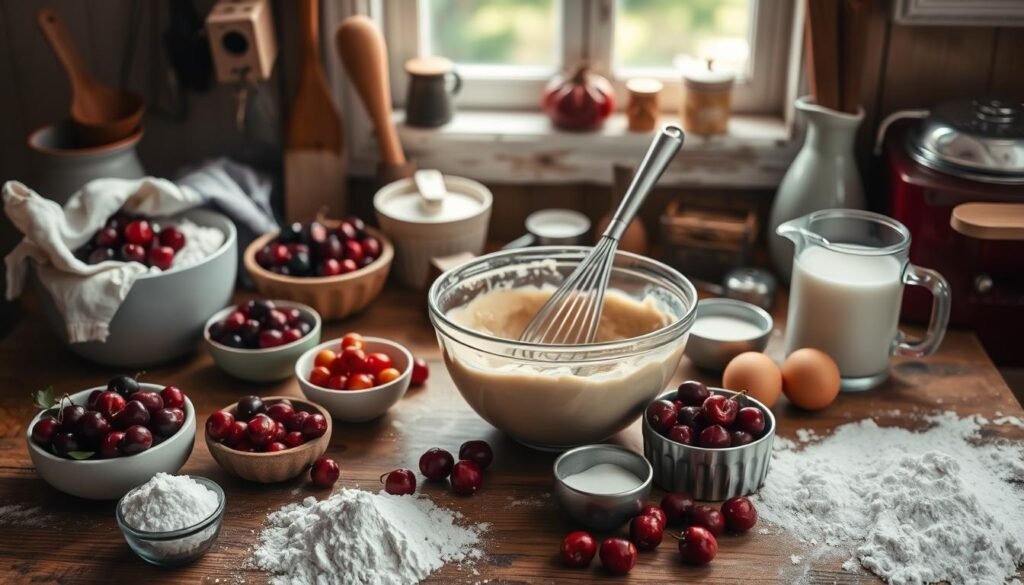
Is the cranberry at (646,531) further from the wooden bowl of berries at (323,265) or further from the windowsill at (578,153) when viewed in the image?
the windowsill at (578,153)

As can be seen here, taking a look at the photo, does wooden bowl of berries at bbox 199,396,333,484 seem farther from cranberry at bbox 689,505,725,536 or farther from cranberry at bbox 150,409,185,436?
cranberry at bbox 689,505,725,536

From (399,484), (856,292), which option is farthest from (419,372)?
(856,292)

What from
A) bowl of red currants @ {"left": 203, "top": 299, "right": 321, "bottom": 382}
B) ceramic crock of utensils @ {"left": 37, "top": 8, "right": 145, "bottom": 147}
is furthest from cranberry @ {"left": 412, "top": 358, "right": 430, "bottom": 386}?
ceramic crock of utensils @ {"left": 37, "top": 8, "right": 145, "bottom": 147}

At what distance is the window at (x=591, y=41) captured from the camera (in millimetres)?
1926

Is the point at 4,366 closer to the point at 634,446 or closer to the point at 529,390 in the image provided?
the point at 529,390

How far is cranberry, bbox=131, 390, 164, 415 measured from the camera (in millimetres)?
1273

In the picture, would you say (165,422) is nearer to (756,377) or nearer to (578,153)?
(756,377)

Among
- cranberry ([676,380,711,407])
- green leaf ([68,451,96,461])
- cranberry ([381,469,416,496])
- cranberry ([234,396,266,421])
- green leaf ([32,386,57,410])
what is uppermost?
green leaf ([32,386,57,410])

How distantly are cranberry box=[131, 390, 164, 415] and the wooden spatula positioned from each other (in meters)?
0.59

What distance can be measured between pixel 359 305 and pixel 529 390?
49 cm

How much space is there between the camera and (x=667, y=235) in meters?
1.79

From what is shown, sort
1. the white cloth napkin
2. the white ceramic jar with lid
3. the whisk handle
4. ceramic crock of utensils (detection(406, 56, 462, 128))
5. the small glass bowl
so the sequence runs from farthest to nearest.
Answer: ceramic crock of utensils (detection(406, 56, 462, 128)) < the white ceramic jar with lid < the white cloth napkin < the whisk handle < the small glass bowl

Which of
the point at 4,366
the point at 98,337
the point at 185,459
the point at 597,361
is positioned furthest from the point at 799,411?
the point at 4,366

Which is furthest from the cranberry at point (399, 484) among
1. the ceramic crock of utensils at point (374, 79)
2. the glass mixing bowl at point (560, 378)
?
the ceramic crock of utensils at point (374, 79)
